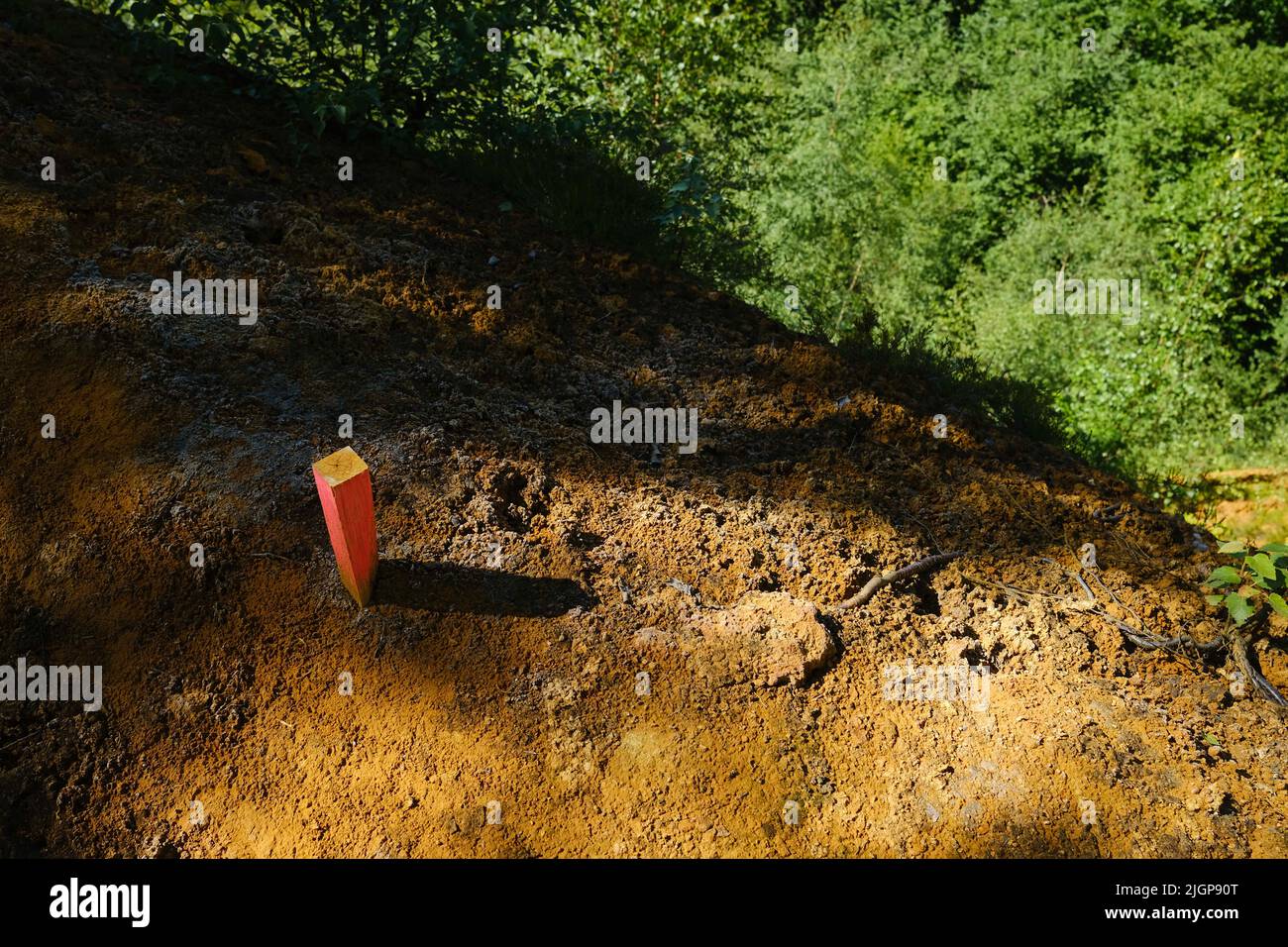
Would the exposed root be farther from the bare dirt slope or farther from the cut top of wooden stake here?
the cut top of wooden stake

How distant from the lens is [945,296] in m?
12.4

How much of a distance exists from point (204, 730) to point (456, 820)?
30.5 inches

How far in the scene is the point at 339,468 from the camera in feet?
7.38

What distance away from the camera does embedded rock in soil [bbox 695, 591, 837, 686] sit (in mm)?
2574

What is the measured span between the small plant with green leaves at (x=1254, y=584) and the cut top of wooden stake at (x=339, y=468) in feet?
8.99

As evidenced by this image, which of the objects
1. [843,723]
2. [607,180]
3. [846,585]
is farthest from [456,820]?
[607,180]

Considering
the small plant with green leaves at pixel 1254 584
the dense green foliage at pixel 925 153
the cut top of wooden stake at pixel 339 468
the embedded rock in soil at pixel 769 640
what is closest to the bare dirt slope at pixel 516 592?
the embedded rock in soil at pixel 769 640

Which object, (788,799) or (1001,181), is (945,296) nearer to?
(1001,181)

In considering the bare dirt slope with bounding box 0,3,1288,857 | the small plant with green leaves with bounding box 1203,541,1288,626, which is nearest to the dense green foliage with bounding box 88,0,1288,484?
the bare dirt slope with bounding box 0,3,1288,857

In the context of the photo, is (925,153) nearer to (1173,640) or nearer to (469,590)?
(1173,640)

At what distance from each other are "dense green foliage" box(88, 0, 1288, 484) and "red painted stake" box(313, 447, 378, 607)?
2634mm

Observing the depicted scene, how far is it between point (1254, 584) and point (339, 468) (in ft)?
9.71

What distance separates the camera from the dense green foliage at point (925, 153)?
192 inches

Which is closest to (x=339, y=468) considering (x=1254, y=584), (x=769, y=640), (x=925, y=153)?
(x=769, y=640)
